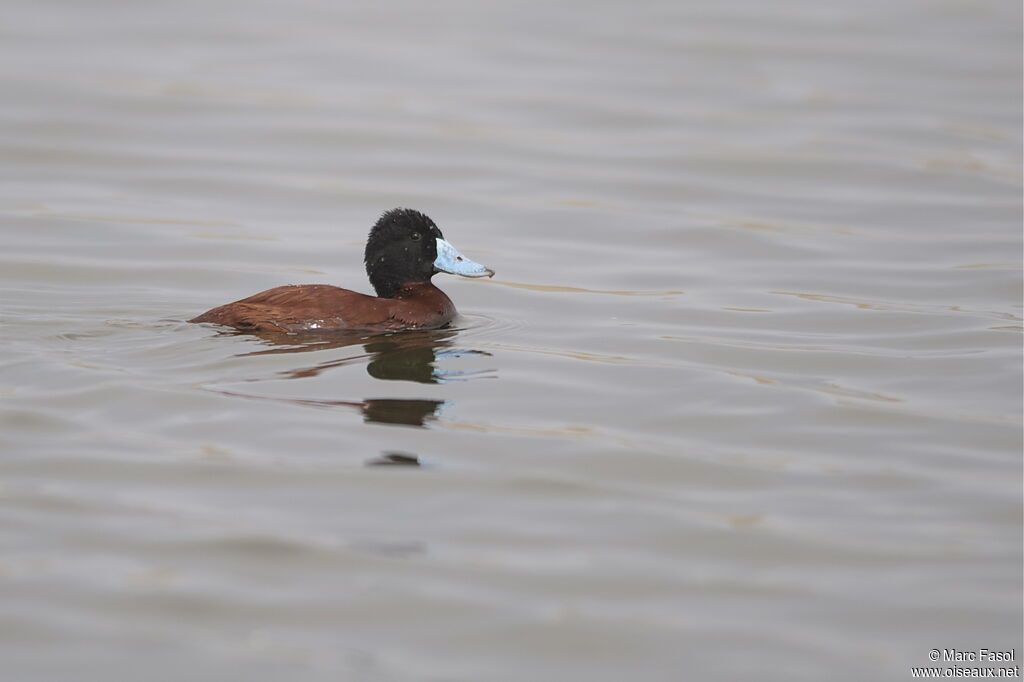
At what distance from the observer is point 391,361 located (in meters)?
8.12

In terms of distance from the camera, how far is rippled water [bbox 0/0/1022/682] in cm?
493

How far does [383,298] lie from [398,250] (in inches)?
13.9

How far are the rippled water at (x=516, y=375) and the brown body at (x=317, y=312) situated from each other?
16 cm

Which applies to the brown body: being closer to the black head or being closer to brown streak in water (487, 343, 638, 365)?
the black head

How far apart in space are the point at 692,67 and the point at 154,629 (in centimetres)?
1524

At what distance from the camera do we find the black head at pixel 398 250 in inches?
358

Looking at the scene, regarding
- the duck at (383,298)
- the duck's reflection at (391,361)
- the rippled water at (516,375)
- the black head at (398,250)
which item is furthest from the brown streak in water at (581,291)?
the duck's reflection at (391,361)

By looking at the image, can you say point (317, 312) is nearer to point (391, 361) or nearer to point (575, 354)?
point (391, 361)

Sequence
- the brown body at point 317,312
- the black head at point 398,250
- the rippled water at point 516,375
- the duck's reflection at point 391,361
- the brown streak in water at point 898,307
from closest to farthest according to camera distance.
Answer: the rippled water at point 516,375 → the duck's reflection at point 391,361 → the brown body at point 317,312 → the black head at point 398,250 → the brown streak in water at point 898,307

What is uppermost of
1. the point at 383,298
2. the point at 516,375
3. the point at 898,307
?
the point at 383,298

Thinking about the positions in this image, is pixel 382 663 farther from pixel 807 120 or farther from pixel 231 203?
pixel 807 120

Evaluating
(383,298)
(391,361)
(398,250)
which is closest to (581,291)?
(398,250)

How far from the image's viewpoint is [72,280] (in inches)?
420

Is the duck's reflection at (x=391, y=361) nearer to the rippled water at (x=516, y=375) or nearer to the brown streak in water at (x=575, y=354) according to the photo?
the rippled water at (x=516, y=375)
